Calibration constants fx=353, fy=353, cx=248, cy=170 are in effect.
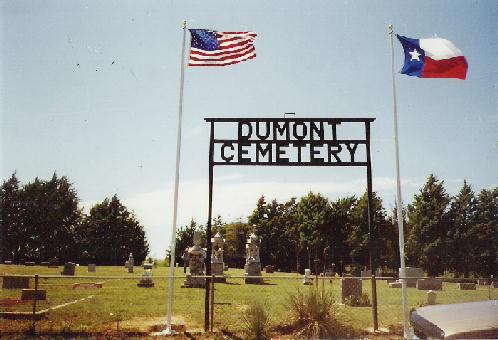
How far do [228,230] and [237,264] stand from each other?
35.3 feet

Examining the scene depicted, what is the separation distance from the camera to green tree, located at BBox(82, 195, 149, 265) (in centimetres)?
6881

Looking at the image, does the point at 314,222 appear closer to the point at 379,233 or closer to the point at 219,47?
the point at 379,233

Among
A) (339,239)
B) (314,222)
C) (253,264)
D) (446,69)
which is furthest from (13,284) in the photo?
(339,239)

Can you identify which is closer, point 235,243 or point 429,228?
point 429,228

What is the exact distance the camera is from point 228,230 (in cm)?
7750

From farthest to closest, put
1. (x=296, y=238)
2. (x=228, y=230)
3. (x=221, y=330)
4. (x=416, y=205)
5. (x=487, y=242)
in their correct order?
(x=228, y=230), (x=296, y=238), (x=416, y=205), (x=487, y=242), (x=221, y=330)

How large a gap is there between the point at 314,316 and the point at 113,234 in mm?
69840

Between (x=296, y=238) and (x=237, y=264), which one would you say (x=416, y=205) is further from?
(x=237, y=264)

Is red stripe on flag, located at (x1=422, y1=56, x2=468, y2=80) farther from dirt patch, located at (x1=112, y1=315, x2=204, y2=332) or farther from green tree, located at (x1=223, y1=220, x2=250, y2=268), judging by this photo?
green tree, located at (x1=223, y1=220, x2=250, y2=268)

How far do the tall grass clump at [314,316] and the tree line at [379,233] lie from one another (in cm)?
4248

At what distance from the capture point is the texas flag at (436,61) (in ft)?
33.3

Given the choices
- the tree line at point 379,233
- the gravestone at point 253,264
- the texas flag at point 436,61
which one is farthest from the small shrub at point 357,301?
the tree line at point 379,233

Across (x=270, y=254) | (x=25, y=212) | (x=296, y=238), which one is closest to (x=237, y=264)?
(x=270, y=254)

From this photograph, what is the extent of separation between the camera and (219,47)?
412 inches
